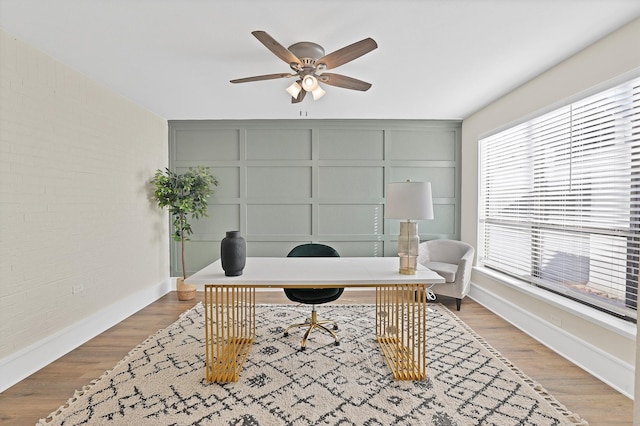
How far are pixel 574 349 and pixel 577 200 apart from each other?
1.23 metres

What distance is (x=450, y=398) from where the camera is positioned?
6.61 feet

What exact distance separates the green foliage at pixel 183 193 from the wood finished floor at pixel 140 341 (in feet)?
4.24

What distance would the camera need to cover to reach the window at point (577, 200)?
2.21m

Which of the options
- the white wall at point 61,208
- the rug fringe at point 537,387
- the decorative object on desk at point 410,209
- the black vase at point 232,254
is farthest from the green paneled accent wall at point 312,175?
the black vase at point 232,254

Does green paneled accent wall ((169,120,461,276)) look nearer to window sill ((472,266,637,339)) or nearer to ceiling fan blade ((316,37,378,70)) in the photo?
window sill ((472,266,637,339))

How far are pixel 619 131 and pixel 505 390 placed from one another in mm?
2054

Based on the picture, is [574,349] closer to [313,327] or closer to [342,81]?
[313,327]

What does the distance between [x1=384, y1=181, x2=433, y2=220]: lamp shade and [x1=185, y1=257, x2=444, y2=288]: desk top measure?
44 cm

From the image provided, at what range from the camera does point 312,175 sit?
4582mm

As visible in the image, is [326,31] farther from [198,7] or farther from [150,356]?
[150,356]

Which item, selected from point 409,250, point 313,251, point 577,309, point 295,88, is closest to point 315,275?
point 409,250

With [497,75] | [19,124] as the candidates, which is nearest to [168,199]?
[19,124]

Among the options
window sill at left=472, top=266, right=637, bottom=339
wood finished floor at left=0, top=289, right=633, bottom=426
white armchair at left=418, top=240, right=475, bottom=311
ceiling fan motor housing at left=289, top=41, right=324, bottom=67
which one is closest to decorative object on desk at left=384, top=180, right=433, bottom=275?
ceiling fan motor housing at left=289, top=41, right=324, bottom=67

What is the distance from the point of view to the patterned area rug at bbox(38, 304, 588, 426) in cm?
184
